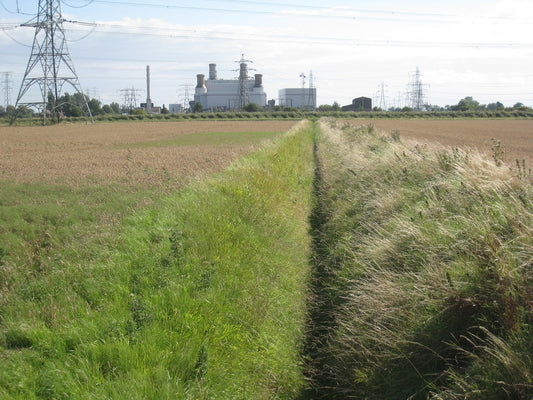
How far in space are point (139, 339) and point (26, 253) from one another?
3.77m

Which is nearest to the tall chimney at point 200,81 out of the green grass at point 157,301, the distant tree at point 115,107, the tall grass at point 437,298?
the distant tree at point 115,107

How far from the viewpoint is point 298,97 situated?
5458 inches

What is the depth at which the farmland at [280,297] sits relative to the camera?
3777 mm

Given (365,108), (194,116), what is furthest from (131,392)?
(365,108)

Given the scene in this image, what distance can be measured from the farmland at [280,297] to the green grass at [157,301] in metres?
0.02

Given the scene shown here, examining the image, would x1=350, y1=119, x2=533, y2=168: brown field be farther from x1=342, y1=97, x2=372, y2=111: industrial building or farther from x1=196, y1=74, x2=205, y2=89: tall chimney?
x1=196, y1=74, x2=205, y2=89: tall chimney

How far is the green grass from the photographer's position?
395cm

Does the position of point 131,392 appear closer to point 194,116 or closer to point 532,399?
point 532,399

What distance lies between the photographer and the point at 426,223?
19.7ft

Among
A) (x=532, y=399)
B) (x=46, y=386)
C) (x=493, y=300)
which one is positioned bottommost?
(x=46, y=386)

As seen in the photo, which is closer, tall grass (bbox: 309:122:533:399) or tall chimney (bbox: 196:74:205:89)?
tall grass (bbox: 309:122:533:399)

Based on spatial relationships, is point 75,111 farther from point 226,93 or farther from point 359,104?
point 359,104

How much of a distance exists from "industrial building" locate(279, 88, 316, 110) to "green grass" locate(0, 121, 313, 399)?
12834 cm

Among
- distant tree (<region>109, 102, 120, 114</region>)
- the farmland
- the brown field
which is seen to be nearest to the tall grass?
the farmland
